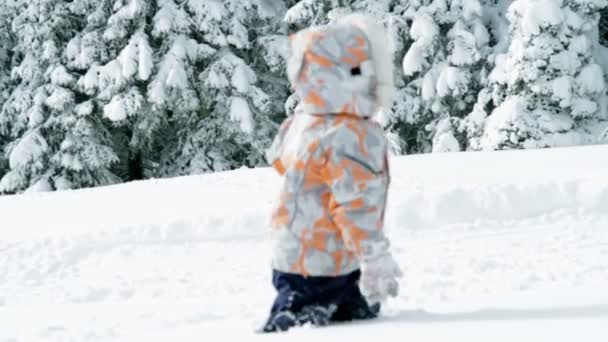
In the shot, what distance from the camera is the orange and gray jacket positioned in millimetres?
2967

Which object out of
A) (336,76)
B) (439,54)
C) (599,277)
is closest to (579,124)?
(439,54)

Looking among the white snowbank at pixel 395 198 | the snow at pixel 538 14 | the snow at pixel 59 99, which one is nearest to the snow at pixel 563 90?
the snow at pixel 538 14

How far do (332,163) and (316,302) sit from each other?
57 cm

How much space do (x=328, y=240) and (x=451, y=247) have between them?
338 centimetres

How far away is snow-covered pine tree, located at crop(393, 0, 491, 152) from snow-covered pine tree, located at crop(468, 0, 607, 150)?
52.8 inches

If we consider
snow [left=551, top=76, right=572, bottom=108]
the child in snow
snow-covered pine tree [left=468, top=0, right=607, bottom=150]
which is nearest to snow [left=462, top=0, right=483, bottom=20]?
snow-covered pine tree [left=468, top=0, right=607, bottom=150]

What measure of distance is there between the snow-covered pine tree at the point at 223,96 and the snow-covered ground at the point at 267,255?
8.31 metres

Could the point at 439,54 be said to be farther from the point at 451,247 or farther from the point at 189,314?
the point at 189,314

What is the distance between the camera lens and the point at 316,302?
3.21m

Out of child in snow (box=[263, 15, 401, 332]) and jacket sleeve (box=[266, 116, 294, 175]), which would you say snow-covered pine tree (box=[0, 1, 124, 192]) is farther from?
child in snow (box=[263, 15, 401, 332])

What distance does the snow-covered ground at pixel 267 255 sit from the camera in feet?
10.8

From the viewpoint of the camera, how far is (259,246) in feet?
23.7

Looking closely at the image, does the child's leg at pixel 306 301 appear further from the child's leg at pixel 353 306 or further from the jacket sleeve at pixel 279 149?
the jacket sleeve at pixel 279 149

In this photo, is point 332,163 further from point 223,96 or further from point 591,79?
point 223,96
